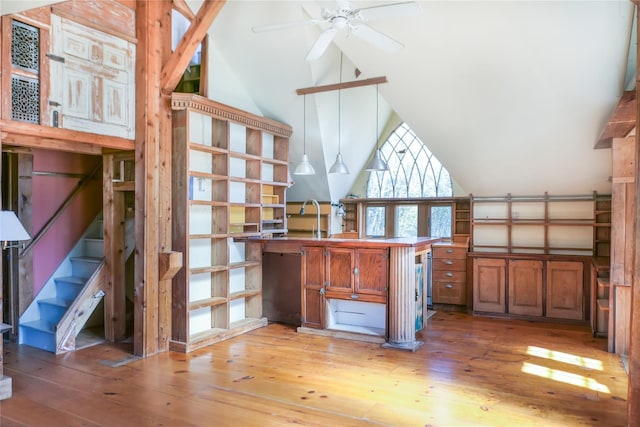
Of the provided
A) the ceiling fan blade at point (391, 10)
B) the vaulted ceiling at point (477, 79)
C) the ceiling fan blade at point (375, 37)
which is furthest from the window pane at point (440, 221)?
the ceiling fan blade at point (391, 10)

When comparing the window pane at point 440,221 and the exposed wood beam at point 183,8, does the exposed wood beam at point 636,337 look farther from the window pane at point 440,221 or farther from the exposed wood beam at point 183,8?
the window pane at point 440,221

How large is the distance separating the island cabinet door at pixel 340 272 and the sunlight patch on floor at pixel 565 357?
1939 millimetres

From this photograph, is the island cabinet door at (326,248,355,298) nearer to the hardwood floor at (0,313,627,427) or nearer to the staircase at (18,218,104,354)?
the hardwood floor at (0,313,627,427)

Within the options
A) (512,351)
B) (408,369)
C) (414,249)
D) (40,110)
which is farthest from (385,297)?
(40,110)

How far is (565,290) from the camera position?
576 cm

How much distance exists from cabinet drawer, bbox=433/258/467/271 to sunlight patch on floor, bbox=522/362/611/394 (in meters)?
2.38

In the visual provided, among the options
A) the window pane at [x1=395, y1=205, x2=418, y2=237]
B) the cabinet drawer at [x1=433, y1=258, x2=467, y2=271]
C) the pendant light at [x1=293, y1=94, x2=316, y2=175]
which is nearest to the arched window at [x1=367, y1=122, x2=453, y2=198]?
the window pane at [x1=395, y1=205, x2=418, y2=237]

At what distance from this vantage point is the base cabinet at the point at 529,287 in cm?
571

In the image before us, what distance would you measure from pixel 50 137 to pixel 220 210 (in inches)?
74.1

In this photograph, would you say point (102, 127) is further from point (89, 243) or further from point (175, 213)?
point (89, 243)

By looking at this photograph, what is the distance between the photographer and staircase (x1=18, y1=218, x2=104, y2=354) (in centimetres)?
450

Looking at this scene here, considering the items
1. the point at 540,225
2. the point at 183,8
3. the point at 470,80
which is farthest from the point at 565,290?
the point at 183,8

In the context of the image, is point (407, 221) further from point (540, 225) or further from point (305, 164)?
point (305, 164)

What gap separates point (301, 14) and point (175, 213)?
265 cm
